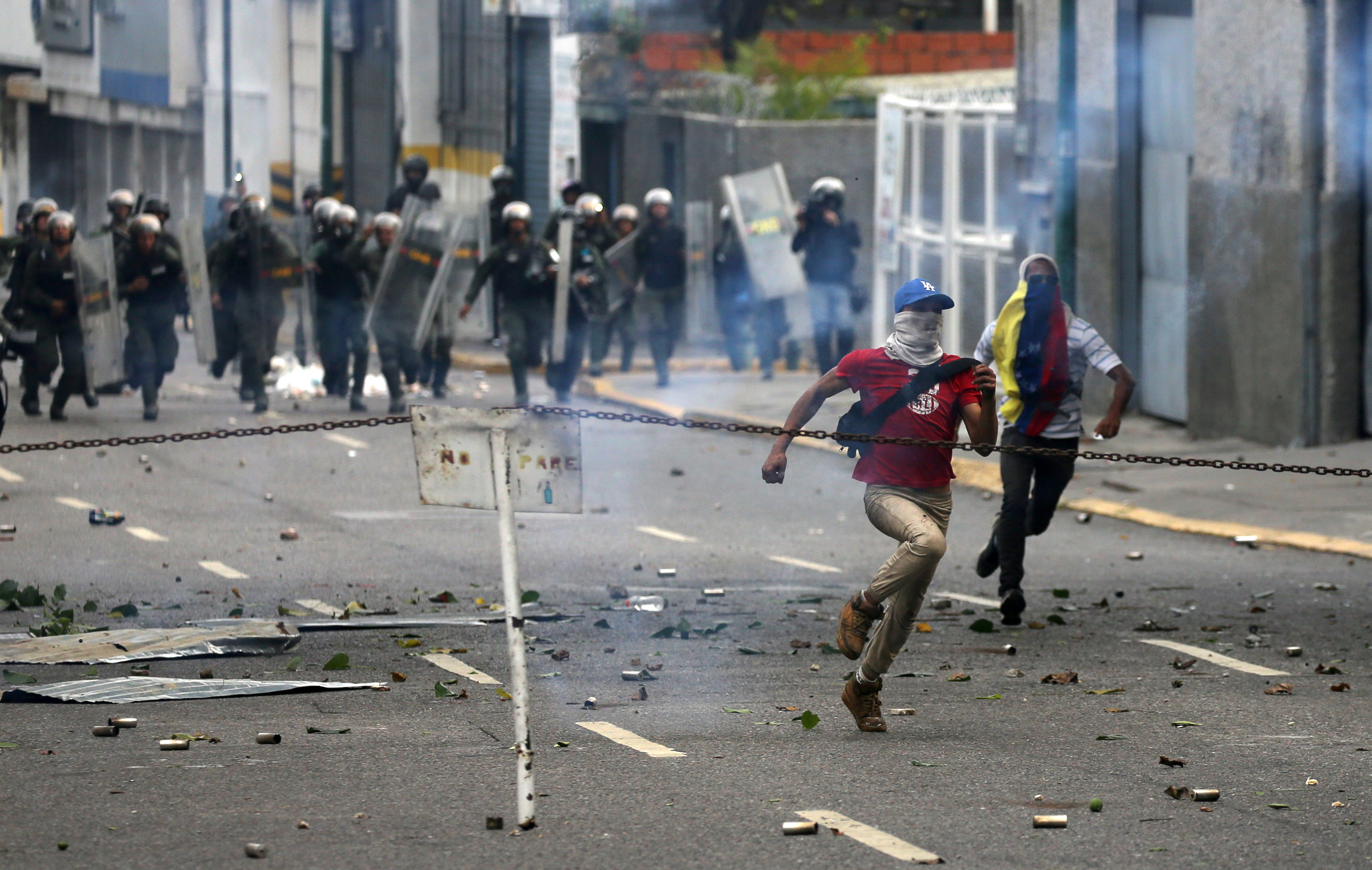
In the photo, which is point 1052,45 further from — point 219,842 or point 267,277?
point 219,842

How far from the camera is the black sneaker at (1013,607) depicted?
30.8 ft

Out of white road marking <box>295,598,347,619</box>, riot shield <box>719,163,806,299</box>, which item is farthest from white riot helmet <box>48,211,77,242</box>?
white road marking <box>295,598,347,619</box>

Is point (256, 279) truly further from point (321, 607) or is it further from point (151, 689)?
point (151, 689)

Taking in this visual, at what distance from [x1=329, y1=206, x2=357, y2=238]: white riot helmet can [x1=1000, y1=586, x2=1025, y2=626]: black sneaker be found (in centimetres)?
1114

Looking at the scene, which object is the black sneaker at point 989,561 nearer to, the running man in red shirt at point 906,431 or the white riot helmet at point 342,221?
the running man in red shirt at point 906,431

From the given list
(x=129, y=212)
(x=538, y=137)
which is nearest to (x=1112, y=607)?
(x=129, y=212)

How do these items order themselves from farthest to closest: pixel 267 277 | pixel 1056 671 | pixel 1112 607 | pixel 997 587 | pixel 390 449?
pixel 267 277
pixel 390 449
pixel 997 587
pixel 1112 607
pixel 1056 671

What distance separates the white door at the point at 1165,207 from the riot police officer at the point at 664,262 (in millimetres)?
5559

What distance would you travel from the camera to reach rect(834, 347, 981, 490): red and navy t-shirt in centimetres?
752

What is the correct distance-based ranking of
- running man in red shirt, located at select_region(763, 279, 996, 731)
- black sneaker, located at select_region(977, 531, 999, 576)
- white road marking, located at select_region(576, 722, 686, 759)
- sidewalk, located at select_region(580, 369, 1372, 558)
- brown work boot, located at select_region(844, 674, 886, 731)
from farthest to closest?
sidewalk, located at select_region(580, 369, 1372, 558) → black sneaker, located at select_region(977, 531, 999, 576) → running man in red shirt, located at select_region(763, 279, 996, 731) → brown work boot, located at select_region(844, 674, 886, 731) → white road marking, located at select_region(576, 722, 686, 759)

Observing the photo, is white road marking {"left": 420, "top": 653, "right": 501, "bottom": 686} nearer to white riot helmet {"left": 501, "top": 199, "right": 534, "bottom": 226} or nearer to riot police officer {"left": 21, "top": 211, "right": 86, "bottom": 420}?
riot police officer {"left": 21, "top": 211, "right": 86, "bottom": 420}

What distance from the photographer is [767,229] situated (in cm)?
2205

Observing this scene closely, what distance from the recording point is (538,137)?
2761 centimetres

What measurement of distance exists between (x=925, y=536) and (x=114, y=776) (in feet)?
8.64
